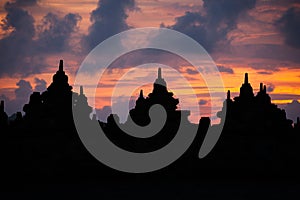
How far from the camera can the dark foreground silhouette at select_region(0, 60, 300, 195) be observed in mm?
64938

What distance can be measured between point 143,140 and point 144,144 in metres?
0.46

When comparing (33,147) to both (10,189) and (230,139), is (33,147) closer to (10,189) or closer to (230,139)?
(10,189)

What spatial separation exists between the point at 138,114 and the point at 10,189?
1881 cm

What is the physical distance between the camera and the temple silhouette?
65.4 meters

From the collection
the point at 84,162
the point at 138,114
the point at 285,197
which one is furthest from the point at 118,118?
the point at 285,197

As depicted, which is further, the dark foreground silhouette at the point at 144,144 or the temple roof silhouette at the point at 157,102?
the temple roof silhouette at the point at 157,102

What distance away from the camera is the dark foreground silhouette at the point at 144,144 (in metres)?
64.9

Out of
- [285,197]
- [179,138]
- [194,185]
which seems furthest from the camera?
[179,138]

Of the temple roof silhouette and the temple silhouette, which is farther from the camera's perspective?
the temple roof silhouette

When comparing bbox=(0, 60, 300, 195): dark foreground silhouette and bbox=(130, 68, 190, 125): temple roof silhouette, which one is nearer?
bbox=(0, 60, 300, 195): dark foreground silhouette

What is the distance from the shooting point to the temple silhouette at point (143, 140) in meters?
65.4

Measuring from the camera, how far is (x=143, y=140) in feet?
235

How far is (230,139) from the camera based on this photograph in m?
72.3

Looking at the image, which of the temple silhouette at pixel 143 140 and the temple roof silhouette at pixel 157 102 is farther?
the temple roof silhouette at pixel 157 102
